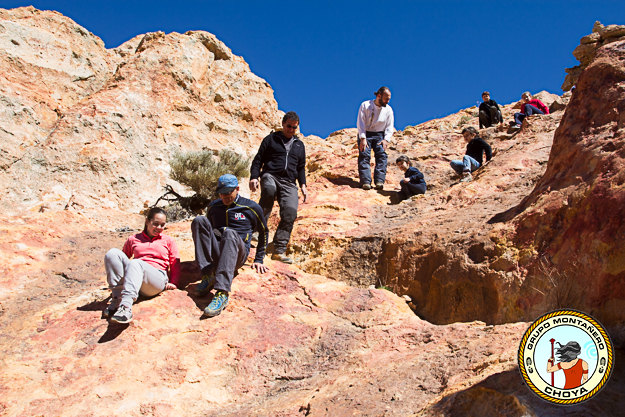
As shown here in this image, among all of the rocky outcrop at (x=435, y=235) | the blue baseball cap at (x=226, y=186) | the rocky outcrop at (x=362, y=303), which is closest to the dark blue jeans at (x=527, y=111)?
the rocky outcrop at (x=435, y=235)

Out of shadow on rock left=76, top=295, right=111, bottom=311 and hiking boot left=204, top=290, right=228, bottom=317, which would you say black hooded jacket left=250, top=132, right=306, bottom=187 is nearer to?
hiking boot left=204, top=290, right=228, bottom=317

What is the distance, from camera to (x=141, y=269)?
13.5 feet

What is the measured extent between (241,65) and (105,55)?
480 cm

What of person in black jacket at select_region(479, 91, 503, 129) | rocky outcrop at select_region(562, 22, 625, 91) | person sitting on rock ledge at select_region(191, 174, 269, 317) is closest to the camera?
person sitting on rock ledge at select_region(191, 174, 269, 317)

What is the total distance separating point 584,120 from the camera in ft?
14.1

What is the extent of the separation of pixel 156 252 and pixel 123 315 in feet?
2.74

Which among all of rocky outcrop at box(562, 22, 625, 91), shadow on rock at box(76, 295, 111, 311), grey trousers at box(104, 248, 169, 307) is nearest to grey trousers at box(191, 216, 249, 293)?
grey trousers at box(104, 248, 169, 307)

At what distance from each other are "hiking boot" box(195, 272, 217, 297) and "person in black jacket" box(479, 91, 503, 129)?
385 inches

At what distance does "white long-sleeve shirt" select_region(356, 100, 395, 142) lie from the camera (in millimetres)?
7930

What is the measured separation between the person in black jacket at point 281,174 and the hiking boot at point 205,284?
1.24 metres

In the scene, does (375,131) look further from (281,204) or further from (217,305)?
(217,305)

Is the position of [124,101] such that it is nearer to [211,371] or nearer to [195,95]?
[195,95]

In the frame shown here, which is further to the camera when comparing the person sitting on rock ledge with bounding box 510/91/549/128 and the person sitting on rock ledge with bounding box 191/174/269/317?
the person sitting on rock ledge with bounding box 510/91/549/128

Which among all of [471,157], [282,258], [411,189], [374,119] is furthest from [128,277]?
[471,157]
